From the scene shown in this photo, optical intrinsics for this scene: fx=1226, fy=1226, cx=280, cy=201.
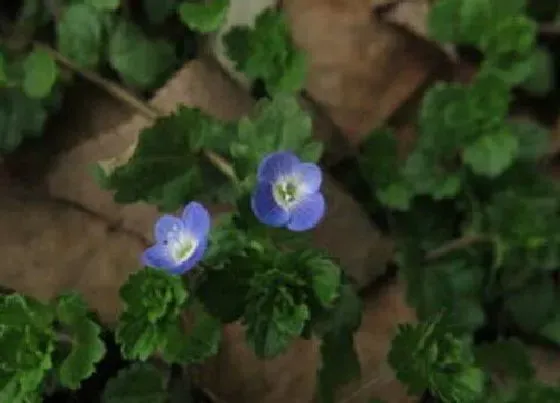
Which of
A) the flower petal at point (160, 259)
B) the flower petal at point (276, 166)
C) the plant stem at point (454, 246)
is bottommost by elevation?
the plant stem at point (454, 246)

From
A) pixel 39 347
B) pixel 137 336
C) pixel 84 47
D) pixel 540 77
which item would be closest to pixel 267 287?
pixel 137 336

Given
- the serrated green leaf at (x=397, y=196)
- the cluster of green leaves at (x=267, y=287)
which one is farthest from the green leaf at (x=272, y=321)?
the serrated green leaf at (x=397, y=196)

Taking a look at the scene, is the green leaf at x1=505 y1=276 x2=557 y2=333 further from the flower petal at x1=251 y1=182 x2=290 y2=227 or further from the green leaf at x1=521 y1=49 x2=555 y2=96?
the flower petal at x1=251 y1=182 x2=290 y2=227

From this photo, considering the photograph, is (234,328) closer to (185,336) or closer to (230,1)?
(185,336)

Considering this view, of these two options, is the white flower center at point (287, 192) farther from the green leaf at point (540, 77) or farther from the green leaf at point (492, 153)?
the green leaf at point (540, 77)

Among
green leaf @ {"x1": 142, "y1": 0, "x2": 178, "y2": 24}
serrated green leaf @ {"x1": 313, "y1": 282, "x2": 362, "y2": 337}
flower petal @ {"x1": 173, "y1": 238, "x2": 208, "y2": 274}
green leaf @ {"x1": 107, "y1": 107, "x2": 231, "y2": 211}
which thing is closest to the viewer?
flower petal @ {"x1": 173, "y1": 238, "x2": 208, "y2": 274}

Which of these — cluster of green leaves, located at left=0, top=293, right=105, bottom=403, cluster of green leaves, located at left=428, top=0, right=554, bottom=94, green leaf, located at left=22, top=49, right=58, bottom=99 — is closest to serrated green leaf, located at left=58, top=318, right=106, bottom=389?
cluster of green leaves, located at left=0, top=293, right=105, bottom=403
